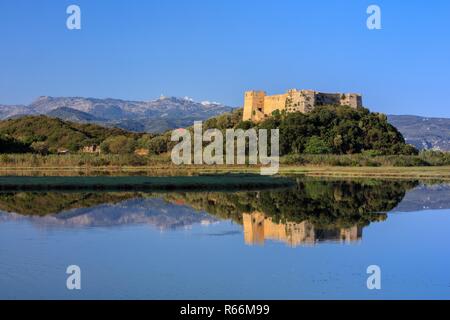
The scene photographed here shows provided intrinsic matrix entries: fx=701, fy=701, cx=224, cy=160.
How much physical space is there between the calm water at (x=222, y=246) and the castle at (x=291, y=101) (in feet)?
186

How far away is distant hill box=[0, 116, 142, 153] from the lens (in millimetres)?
96125

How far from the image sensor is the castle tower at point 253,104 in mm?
87812

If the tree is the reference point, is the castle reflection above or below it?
below

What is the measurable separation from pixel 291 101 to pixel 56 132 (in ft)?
122

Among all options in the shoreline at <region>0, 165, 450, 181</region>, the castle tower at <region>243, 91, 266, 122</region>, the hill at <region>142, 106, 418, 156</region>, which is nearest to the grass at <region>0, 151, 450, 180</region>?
the shoreline at <region>0, 165, 450, 181</region>

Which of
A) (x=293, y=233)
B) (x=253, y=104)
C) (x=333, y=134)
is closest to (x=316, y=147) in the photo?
(x=333, y=134)

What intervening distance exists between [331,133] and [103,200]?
48619 millimetres

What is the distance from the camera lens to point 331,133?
237 feet

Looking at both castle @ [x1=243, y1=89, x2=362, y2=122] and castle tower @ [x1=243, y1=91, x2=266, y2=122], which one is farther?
castle tower @ [x1=243, y1=91, x2=266, y2=122]

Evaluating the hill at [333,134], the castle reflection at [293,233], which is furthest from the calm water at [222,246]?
the hill at [333,134]

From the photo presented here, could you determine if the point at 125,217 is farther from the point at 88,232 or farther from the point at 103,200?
the point at 103,200

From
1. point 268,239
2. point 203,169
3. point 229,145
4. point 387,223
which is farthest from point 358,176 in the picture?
point 268,239

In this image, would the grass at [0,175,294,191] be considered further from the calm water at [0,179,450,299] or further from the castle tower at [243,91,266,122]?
the castle tower at [243,91,266,122]

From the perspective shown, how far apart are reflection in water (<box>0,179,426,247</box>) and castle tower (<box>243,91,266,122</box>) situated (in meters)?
55.3
